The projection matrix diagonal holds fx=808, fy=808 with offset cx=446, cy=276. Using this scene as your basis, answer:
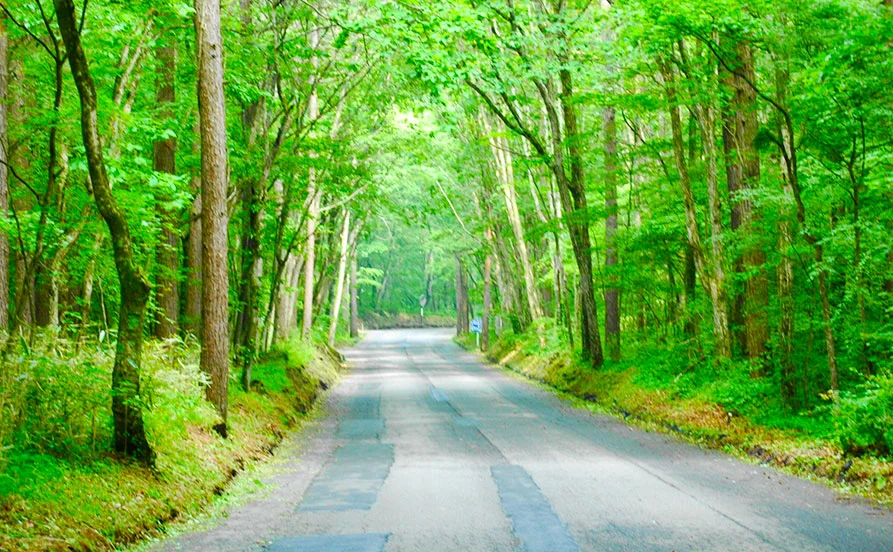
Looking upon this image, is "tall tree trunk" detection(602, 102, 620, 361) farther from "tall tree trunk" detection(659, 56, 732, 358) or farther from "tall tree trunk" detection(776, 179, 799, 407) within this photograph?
"tall tree trunk" detection(776, 179, 799, 407)

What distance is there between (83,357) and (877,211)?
455 inches

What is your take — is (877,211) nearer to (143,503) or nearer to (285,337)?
(143,503)

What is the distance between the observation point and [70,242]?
1114 centimetres

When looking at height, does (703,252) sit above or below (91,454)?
above

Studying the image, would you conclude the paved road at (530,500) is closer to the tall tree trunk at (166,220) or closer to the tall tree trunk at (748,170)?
the tall tree trunk at (748,170)

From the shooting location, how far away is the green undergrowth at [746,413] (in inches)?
392

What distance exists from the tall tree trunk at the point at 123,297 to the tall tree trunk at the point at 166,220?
556 centimetres

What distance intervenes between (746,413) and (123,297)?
1087cm

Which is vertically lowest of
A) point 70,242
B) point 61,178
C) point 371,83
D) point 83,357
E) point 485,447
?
point 485,447

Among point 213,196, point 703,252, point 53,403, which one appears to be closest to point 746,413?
point 703,252

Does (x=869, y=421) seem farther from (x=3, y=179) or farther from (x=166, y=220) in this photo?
(x=166, y=220)

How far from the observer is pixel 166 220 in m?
14.8

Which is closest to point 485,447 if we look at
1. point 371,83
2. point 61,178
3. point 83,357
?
point 83,357

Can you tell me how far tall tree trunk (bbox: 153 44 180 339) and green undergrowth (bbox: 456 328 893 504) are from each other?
9332mm
